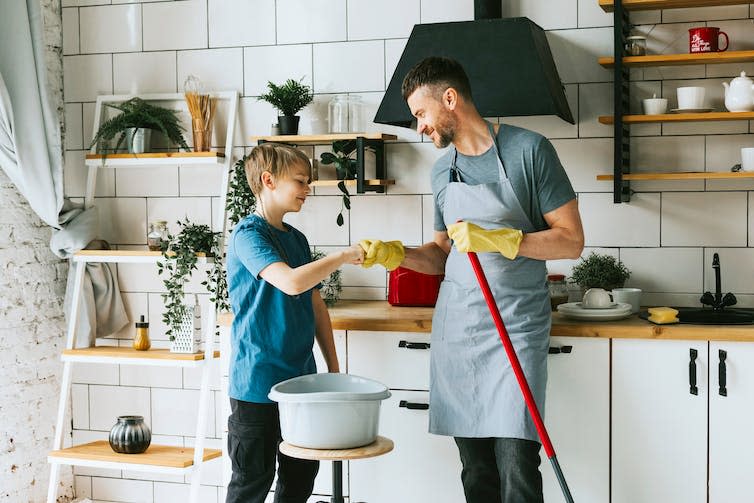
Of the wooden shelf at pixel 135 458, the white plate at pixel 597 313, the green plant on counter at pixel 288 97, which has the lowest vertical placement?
the wooden shelf at pixel 135 458

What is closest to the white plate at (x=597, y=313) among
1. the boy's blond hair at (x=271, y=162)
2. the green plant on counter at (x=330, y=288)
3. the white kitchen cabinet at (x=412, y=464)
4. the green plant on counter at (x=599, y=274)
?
the green plant on counter at (x=599, y=274)

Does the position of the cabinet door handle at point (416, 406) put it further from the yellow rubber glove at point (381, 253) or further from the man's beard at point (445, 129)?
the man's beard at point (445, 129)

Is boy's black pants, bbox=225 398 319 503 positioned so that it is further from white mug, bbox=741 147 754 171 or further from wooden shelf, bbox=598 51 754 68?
white mug, bbox=741 147 754 171

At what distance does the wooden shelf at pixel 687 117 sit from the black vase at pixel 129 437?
2.19 metres

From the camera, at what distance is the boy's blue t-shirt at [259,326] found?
2639 mm

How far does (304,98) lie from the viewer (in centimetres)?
362

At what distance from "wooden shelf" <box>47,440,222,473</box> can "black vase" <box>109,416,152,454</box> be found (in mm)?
26

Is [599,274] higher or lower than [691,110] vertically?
lower

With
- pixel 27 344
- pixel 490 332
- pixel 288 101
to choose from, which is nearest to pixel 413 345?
pixel 490 332

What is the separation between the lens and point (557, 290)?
11.0ft

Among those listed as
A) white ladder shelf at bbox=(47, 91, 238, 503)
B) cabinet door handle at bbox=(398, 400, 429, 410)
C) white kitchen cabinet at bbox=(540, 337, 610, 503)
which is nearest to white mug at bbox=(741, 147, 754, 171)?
white kitchen cabinet at bbox=(540, 337, 610, 503)

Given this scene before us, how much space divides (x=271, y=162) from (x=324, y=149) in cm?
110

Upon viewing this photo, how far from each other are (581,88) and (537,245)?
3.90 ft

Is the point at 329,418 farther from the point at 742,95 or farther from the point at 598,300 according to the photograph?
the point at 742,95
